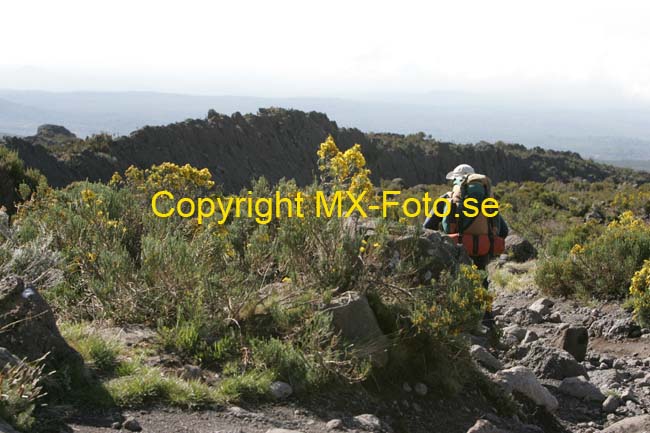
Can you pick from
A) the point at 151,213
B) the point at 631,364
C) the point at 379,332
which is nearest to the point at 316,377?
the point at 379,332

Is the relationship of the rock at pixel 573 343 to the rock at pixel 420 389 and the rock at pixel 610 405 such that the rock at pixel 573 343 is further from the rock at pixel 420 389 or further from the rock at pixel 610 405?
the rock at pixel 420 389

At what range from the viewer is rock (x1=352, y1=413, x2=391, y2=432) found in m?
4.19

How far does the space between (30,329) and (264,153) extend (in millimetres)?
41965

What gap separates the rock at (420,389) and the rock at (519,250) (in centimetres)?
909

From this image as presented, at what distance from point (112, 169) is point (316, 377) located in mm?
31261

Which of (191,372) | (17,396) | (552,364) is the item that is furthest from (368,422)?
(552,364)

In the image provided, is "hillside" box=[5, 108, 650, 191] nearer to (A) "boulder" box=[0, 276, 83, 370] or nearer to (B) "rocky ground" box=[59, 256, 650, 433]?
(B) "rocky ground" box=[59, 256, 650, 433]

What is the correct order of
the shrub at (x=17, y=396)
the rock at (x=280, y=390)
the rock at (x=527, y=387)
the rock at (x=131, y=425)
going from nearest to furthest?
1. the shrub at (x=17, y=396)
2. the rock at (x=131, y=425)
3. the rock at (x=280, y=390)
4. the rock at (x=527, y=387)

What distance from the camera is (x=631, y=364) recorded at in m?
6.95

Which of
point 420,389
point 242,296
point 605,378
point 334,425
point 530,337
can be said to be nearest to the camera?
point 334,425

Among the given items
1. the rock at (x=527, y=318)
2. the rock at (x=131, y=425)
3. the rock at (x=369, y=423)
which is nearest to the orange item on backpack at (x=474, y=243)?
the rock at (x=527, y=318)

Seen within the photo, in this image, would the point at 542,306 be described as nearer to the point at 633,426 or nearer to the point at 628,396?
the point at 628,396

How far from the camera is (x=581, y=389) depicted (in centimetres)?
590

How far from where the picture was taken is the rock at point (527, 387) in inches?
213
